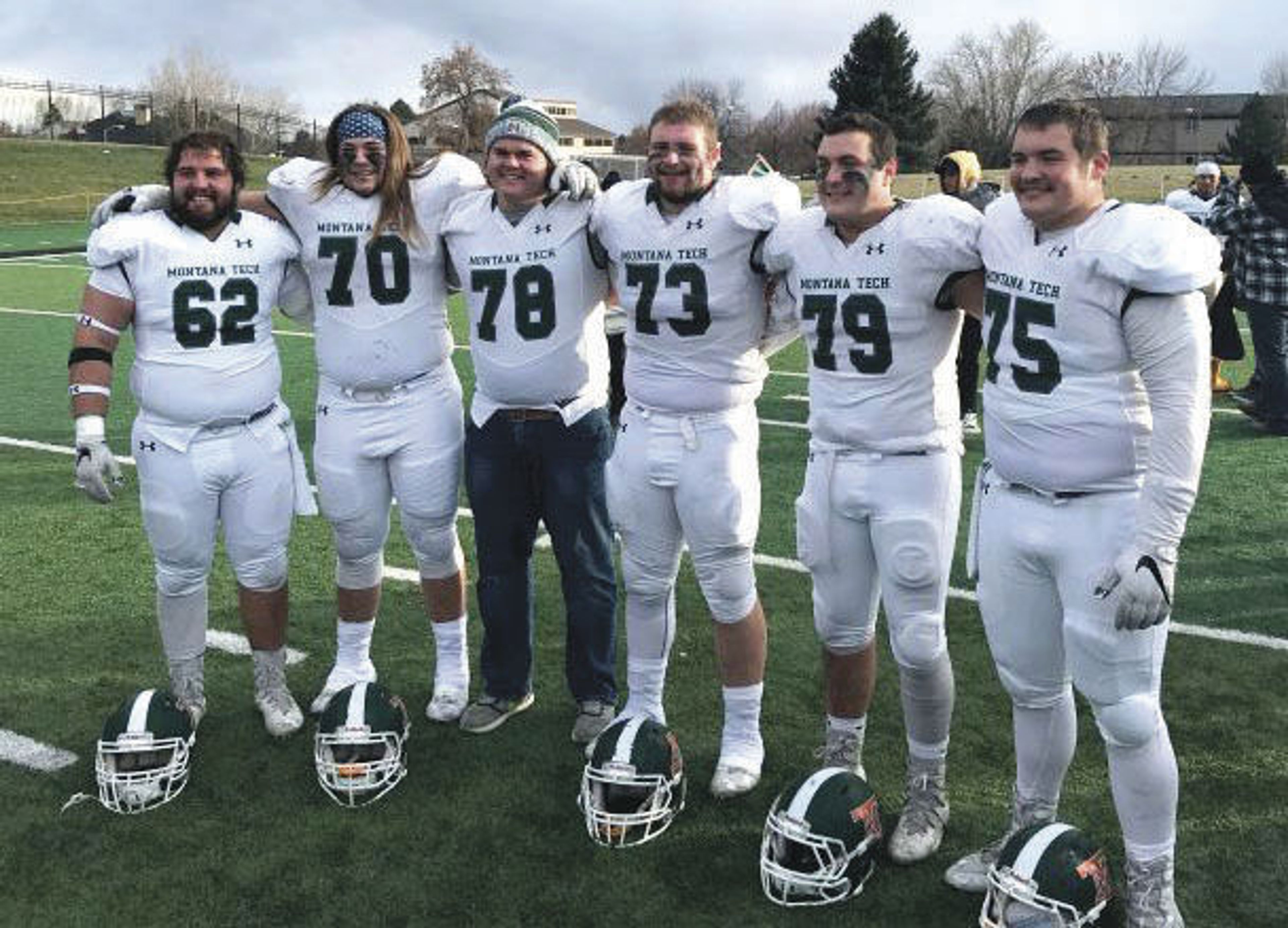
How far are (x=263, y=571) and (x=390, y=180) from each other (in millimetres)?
1298

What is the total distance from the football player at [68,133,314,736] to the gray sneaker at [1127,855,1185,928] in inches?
104

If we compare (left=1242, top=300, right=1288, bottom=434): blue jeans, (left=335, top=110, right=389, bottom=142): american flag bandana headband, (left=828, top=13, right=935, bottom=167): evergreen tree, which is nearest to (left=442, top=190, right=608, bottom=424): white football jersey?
(left=335, top=110, right=389, bottom=142): american flag bandana headband

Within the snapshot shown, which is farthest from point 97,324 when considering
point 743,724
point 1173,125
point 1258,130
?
point 1173,125

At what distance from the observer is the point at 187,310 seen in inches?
140

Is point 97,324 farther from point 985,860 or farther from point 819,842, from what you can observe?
point 985,860

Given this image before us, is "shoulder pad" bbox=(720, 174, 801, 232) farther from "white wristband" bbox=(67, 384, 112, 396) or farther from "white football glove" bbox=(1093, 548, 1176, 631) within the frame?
"white wristband" bbox=(67, 384, 112, 396)

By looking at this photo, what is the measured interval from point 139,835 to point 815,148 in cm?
266

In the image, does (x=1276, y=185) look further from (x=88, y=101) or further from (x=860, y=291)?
(x=88, y=101)

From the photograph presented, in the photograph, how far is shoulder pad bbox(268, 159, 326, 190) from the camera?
3764 mm

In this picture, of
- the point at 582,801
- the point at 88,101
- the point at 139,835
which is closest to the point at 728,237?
the point at 582,801

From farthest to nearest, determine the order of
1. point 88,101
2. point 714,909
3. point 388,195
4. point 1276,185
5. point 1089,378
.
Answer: point 88,101 → point 1276,185 → point 388,195 → point 714,909 → point 1089,378

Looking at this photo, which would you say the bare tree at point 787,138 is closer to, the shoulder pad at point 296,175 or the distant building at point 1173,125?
the distant building at point 1173,125

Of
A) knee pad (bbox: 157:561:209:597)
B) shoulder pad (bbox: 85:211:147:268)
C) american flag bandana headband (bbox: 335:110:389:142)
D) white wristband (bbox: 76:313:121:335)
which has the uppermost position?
american flag bandana headband (bbox: 335:110:389:142)

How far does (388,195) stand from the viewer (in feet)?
12.0
